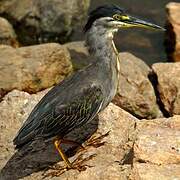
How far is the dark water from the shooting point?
45.0 ft

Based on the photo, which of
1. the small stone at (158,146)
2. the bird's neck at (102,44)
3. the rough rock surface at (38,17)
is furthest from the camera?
the rough rock surface at (38,17)

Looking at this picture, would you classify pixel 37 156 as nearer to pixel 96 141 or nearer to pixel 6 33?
pixel 96 141

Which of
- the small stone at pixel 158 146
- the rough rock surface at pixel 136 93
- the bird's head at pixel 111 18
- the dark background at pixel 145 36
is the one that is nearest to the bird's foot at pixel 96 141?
the small stone at pixel 158 146

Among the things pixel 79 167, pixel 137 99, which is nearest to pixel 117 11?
pixel 79 167

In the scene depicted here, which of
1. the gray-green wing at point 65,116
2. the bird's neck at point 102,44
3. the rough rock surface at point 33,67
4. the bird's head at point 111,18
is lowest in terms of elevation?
the rough rock surface at point 33,67

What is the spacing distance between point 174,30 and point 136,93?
309 cm

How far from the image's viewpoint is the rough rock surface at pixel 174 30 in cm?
1284

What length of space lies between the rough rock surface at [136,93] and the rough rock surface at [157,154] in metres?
3.81

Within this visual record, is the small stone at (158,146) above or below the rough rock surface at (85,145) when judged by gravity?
above

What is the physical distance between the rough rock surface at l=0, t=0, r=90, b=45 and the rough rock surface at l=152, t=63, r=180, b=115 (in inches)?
149

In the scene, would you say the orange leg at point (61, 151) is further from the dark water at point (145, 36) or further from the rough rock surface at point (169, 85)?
the dark water at point (145, 36)

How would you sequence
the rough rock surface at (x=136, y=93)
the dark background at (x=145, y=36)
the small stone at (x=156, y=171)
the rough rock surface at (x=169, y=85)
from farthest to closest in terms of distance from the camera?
the dark background at (x=145, y=36)
the rough rock surface at (x=136, y=93)
the rough rock surface at (x=169, y=85)
the small stone at (x=156, y=171)

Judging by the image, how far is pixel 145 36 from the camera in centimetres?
1425

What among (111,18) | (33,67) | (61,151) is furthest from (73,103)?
(33,67)
